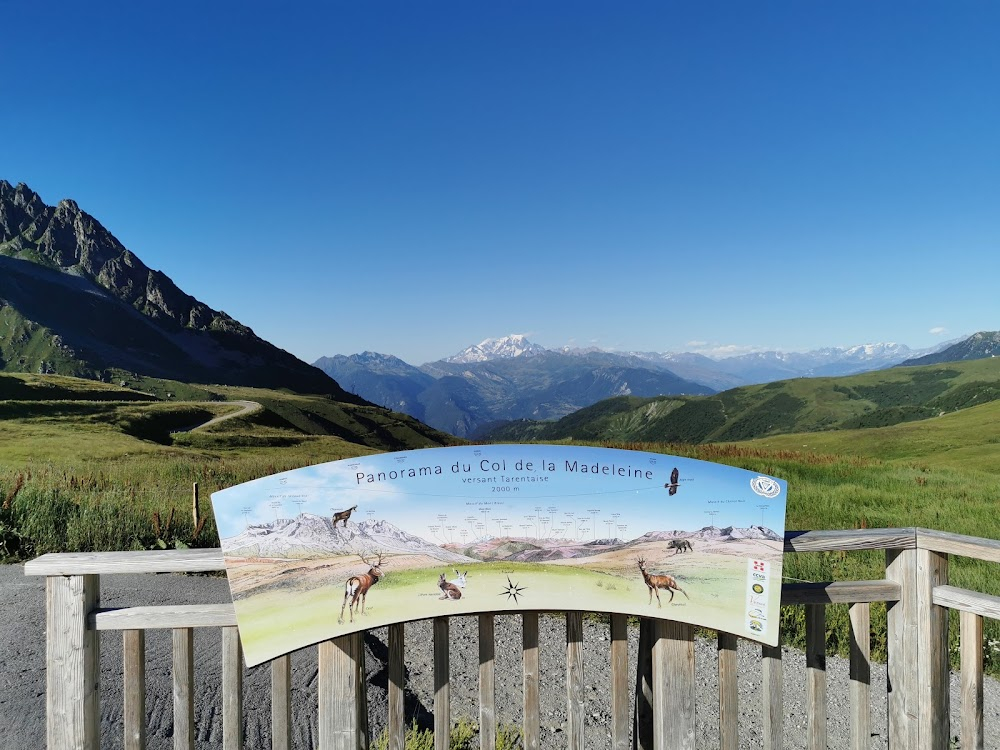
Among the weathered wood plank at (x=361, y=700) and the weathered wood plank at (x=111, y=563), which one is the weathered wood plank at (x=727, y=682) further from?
the weathered wood plank at (x=111, y=563)

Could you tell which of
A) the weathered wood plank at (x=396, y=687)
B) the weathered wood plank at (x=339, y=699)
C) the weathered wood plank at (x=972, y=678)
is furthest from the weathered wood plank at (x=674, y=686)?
the weathered wood plank at (x=339, y=699)

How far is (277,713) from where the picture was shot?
2.74m

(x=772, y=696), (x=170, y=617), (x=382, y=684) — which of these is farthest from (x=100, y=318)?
(x=772, y=696)

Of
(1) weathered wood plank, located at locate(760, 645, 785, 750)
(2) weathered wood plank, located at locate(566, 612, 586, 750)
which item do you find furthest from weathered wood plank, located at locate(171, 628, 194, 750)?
(1) weathered wood plank, located at locate(760, 645, 785, 750)

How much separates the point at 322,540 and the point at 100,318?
15714cm

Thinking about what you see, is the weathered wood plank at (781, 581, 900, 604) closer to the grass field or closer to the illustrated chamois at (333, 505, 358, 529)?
the illustrated chamois at (333, 505, 358, 529)

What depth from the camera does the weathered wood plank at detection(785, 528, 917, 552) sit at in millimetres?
3088

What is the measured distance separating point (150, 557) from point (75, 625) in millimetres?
479

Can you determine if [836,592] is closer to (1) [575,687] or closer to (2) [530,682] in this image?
(1) [575,687]

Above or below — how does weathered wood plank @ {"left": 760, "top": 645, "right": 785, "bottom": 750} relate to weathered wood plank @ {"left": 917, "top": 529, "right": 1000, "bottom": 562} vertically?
below

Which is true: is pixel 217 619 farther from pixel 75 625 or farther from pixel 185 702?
pixel 75 625

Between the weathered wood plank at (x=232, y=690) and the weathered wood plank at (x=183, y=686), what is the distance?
0.17 meters

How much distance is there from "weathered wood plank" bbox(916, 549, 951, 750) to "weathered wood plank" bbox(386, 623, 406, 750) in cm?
287

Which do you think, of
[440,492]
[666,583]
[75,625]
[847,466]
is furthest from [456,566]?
[847,466]
